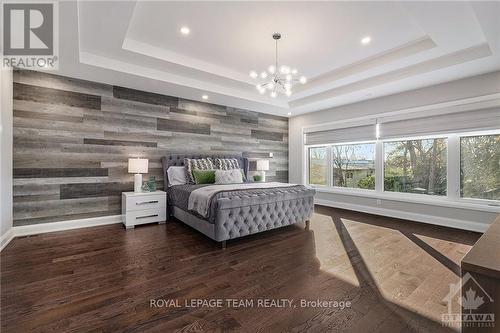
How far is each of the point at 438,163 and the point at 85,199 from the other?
255 inches

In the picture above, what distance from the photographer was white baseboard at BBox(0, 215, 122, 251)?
317 cm

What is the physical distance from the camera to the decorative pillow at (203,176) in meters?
4.45

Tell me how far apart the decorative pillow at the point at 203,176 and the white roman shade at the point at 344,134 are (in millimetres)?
3170

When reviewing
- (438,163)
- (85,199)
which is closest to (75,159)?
(85,199)

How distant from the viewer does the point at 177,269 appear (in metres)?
2.38

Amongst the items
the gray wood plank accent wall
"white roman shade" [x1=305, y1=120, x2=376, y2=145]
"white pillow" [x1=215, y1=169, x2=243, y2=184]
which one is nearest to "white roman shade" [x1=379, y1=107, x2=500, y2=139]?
"white roman shade" [x1=305, y1=120, x2=376, y2=145]

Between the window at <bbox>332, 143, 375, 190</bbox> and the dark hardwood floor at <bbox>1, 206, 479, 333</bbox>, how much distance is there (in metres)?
1.87

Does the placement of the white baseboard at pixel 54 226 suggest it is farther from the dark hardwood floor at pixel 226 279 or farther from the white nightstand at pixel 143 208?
the white nightstand at pixel 143 208

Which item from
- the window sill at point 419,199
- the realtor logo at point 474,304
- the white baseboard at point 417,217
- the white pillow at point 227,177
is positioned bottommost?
the white baseboard at point 417,217

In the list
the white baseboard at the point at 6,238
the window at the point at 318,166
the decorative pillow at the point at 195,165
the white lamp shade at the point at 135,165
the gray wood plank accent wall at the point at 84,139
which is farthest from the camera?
the window at the point at 318,166

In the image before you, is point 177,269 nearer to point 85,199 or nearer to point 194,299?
point 194,299

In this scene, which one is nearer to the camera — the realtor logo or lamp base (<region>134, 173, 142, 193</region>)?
the realtor logo

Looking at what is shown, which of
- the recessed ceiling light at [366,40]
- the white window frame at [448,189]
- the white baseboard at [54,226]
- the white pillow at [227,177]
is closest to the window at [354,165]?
the white window frame at [448,189]

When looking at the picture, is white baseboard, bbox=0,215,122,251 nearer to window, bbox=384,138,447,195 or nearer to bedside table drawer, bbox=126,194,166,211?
bedside table drawer, bbox=126,194,166,211
